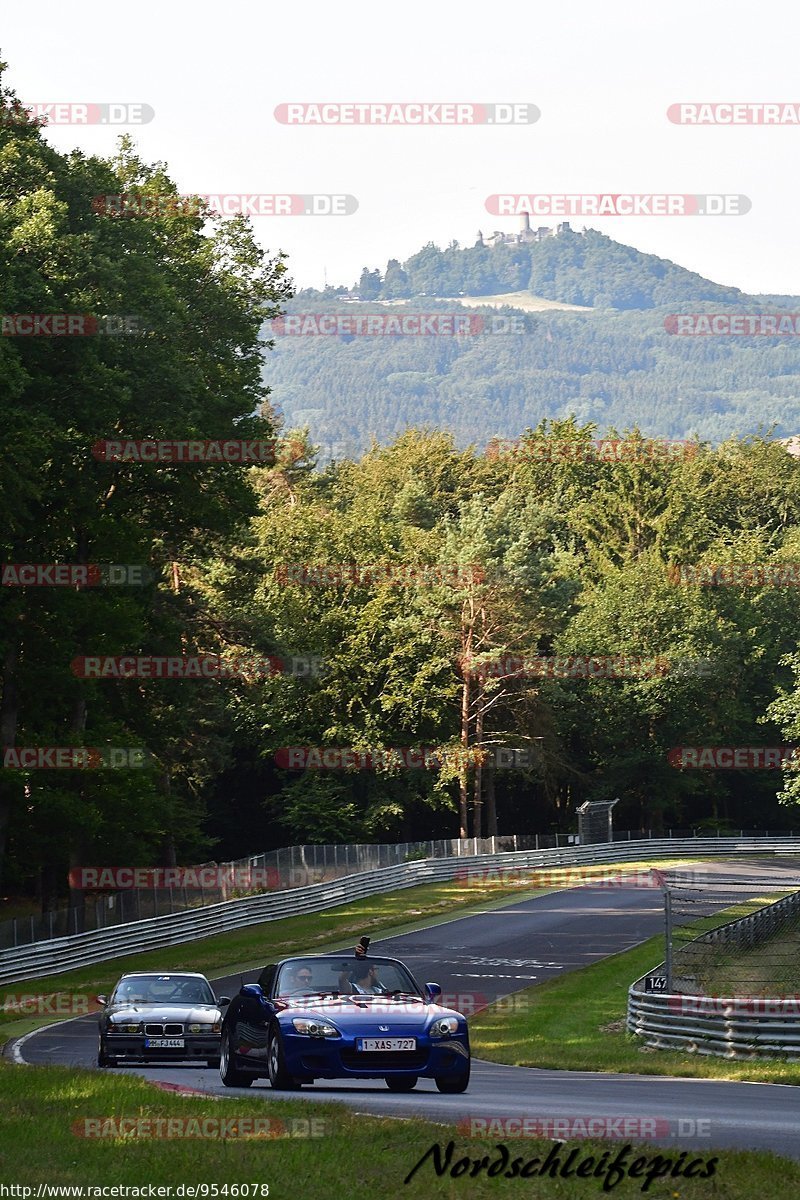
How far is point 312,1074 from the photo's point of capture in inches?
612

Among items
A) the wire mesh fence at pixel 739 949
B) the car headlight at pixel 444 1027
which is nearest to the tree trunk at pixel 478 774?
the wire mesh fence at pixel 739 949

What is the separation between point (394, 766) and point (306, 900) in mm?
22214

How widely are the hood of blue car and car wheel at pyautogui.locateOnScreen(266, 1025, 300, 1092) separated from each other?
10.8 inches

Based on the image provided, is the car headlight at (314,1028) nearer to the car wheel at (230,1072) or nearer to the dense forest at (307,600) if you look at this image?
the car wheel at (230,1072)

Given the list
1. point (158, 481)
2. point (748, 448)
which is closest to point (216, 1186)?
point (158, 481)

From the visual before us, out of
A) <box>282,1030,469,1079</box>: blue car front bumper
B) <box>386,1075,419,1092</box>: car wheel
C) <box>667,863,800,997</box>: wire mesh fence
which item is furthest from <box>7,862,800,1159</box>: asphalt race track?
<box>667,863,800,997</box>: wire mesh fence

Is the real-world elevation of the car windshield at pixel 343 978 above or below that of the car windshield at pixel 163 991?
above

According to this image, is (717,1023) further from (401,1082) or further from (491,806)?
(491,806)

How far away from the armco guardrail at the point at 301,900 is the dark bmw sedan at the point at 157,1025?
1656 cm

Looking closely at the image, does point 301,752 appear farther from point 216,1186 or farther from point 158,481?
point 216,1186

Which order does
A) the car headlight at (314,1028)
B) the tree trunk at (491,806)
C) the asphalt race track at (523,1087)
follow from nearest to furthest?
the asphalt race track at (523,1087)
the car headlight at (314,1028)
the tree trunk at (491,806)

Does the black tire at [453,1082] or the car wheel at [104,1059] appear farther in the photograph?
the car wheel at [104,1059]

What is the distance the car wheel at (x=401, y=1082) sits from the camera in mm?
15555

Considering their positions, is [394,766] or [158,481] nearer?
[158,481]
